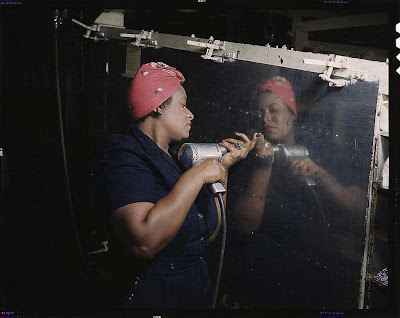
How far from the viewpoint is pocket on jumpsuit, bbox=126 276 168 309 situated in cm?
155

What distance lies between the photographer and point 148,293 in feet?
5.14

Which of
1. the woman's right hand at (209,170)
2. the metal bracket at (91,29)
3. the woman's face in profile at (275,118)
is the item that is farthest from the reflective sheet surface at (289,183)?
the metal bracket at (91,29)

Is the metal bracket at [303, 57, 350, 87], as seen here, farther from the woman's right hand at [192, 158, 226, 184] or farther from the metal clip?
the woman's right hand at [192, 158, 226, 184]

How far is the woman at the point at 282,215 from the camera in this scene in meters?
1.62

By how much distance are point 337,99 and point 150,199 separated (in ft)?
2.95

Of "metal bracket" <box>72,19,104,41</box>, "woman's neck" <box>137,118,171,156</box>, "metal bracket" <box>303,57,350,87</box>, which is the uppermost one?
"metal bracket" <box>72,19,104,41</box>

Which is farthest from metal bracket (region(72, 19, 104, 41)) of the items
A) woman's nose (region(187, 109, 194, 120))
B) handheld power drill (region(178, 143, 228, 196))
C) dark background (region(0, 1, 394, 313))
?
handheld power drill (region(178, 143, 228, 196))

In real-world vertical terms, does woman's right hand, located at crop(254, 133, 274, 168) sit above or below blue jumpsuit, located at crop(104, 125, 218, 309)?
above

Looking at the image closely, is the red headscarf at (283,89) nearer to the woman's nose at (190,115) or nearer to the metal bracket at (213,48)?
the metal bracket at (213,48)

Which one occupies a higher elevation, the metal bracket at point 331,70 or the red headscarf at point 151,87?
the metal bracket at point 331,70

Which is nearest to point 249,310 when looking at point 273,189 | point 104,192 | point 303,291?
point 303,291

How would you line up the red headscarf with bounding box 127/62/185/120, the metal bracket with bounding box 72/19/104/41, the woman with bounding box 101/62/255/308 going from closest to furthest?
1. the woman with bounding box 101/62/255/308
2. the red headscarf with bounding box 127/62/185/120
3. the metal bracket with bounding box 72/19/104/41

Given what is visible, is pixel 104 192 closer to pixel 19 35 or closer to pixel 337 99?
pixel 19 35

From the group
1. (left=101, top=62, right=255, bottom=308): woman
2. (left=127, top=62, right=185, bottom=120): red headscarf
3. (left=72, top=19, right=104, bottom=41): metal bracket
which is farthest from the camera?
(left=72, top=19, right=104, bottom=41): metal bracket
